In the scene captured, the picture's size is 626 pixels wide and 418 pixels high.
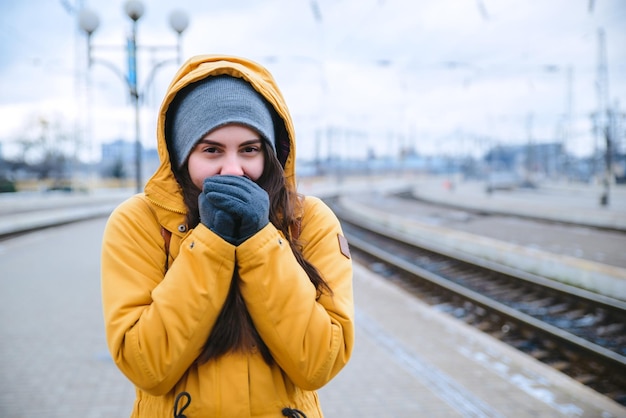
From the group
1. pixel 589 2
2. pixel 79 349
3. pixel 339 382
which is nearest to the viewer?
pixel 339 382

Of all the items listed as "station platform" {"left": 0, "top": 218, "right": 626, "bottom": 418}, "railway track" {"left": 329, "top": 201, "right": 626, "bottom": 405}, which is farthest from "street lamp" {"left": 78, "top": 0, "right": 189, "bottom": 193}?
"railway track" {"left": 329, "top": 201, "right": 626, "bottom": 405}

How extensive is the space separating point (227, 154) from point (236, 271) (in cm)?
38

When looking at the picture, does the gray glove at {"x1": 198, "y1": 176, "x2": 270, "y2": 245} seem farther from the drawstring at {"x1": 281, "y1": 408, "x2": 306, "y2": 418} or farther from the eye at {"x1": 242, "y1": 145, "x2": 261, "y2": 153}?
the drawstring at {"x1": 281, "y1": 408, "x2": 306, "y2": 418}

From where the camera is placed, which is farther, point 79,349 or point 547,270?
point 547,270

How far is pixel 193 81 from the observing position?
1.65 metres

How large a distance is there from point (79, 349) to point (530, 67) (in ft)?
65.5

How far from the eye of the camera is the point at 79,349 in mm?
5551

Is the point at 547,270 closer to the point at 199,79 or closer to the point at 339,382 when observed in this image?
the point at 339,382

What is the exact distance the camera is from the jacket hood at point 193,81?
1.62 meters

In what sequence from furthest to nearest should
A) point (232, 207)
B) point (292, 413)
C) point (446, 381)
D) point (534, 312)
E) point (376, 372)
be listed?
point (534, 312), point (376, 372), point (446, 381), point (292, 413), point (232, 207)

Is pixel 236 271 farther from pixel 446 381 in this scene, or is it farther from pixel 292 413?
pixel 446 381

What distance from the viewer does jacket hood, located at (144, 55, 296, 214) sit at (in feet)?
5.30

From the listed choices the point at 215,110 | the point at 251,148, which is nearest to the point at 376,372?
the point at 251,148

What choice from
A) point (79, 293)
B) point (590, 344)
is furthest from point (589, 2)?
point (79, 293)
